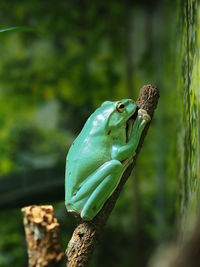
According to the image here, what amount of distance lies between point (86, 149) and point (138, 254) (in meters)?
2.08

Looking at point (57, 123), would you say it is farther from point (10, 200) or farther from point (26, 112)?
point (10, 200)

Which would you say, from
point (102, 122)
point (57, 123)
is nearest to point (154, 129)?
point (57, 123)

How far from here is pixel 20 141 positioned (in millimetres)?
3107

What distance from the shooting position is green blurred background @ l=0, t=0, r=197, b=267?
307 centimetres

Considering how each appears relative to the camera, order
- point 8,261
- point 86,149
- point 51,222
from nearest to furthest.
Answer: point 51,222 → point 86,149 → point 8,261

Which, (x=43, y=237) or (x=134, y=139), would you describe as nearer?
(x=43, y=237)

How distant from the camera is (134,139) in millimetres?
1260

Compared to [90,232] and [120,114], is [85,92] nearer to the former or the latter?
[120,114]

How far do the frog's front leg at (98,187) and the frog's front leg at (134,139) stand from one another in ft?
0.08

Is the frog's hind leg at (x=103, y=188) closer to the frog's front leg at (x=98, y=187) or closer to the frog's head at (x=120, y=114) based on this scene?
the frog's front leg at (x=98, y=187)

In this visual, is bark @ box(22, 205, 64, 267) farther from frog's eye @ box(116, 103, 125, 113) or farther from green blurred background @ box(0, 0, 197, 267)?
green blurred background @ box(0, 0, 197, 267)

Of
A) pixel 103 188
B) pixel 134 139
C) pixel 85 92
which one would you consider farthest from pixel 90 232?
pixel 85 92

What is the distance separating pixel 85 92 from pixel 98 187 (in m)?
1.99

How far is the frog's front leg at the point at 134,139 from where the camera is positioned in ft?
4.07
